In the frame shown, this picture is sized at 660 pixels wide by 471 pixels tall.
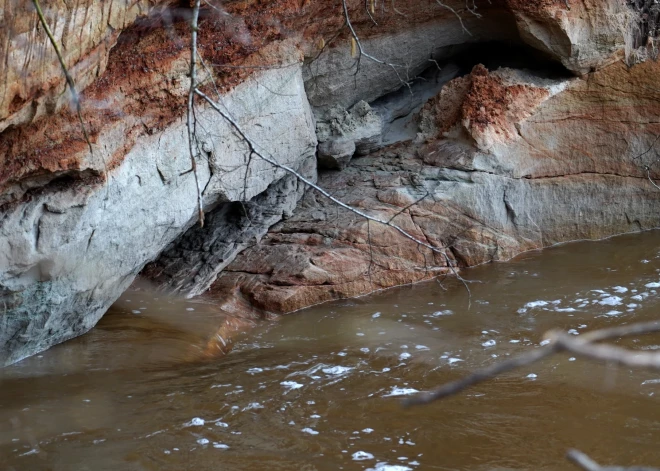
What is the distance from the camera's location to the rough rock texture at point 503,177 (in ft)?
19.3

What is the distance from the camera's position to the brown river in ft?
10.7

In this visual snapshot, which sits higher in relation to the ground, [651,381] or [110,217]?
[110,217]

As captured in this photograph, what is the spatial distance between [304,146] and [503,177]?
5.48 ft

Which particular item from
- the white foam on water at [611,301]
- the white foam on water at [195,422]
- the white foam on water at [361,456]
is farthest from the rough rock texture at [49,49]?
A: the white foam on water at [611,301]

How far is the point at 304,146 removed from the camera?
229 inches

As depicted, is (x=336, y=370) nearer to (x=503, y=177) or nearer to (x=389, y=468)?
(x=389, y=468)

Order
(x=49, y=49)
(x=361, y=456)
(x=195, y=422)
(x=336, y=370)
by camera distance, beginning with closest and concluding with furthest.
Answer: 1. (x=361, y=456)
2. (x=195, y=422)
3. (x=49, y=49)
4. (x=336, y=370)

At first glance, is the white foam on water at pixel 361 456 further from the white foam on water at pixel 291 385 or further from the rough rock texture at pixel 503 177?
the rough rock texture at pixel 503 177

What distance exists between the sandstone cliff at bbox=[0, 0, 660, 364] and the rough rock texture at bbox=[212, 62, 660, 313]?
2 cm

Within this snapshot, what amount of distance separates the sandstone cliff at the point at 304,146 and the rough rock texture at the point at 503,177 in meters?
0.02

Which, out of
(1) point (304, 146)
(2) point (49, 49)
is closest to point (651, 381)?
(1) point (304, 146)

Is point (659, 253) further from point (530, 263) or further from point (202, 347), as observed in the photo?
point (202, 347)

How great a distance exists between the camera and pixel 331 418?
360cm

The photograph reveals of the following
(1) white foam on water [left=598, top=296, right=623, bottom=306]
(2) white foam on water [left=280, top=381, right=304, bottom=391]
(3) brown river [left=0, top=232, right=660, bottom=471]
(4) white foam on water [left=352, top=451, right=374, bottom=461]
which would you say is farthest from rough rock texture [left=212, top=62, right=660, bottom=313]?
(4) white foam on water [left=352, top=451, right=374, bottom=461]
